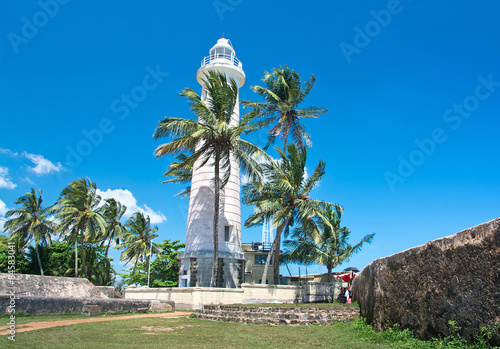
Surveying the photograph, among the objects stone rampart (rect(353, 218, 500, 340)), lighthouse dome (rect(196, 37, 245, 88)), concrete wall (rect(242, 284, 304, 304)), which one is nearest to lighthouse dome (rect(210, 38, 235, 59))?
lighthouse dome (rect(196, 37, 245, 88))

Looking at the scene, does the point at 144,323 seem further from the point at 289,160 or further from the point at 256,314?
the point at 289,160

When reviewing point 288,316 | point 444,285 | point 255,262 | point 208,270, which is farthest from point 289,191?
point 255,262

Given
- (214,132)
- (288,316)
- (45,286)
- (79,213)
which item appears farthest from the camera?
(79,213)

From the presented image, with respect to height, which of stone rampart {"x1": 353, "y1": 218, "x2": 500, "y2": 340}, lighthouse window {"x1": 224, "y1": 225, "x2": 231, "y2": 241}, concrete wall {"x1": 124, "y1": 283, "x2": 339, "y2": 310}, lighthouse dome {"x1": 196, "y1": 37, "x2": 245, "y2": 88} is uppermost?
lighthouse dome {"x1": 196, "y1": 37, "x2": 245, "y2": 88}

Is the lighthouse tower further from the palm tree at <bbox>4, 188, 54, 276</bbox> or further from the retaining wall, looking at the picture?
the palm tree at <bbox>4, 188, 54, 276</bbox>

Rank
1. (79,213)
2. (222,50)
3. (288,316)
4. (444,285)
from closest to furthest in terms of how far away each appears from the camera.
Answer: (444,285) < (288,316) < (222,50) < (79,213)

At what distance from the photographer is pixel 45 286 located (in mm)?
16078

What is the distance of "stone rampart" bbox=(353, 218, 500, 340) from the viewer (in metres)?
4.99

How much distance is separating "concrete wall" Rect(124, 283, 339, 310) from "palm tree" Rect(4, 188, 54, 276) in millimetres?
22995

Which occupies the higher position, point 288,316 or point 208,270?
point 208,270

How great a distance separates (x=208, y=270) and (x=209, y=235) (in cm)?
240

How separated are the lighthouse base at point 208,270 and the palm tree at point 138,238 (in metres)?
17.6

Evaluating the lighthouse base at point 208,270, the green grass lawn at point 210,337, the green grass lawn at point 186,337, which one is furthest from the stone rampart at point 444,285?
the lighthouse base at point 208,270

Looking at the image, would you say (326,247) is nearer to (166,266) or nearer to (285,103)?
(285,103)
